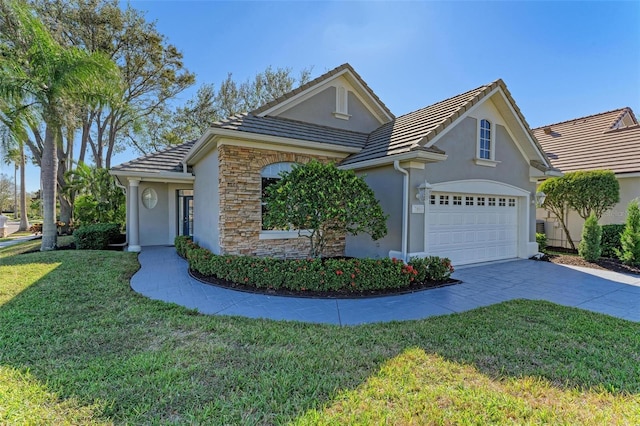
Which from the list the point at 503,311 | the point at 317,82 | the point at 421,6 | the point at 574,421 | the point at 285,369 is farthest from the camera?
the point at 317,82

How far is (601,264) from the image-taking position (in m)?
9.99

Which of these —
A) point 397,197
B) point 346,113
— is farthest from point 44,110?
point 397,197

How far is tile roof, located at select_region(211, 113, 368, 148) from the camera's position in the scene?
28.6 ft

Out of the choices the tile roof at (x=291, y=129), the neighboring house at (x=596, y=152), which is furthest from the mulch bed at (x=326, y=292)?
the neighboring house at (x=596, y=152)

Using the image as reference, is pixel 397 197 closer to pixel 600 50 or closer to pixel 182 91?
pixel 600 50

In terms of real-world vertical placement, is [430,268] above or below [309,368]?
above

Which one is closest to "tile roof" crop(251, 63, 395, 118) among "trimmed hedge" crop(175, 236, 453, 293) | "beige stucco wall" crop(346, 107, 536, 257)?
"beige stucco wall" crop(346, 107, 536, 257)

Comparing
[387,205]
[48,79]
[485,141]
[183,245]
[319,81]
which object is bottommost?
[183,245]

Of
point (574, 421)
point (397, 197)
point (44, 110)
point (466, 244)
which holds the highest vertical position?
point (44, 110)

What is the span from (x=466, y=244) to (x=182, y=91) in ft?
75.9

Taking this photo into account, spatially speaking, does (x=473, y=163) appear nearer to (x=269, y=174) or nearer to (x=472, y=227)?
(x=472, y=227)

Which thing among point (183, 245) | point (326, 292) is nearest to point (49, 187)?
point (183, 245)

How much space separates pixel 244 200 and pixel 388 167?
171 inches

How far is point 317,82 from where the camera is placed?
10.9 meters
